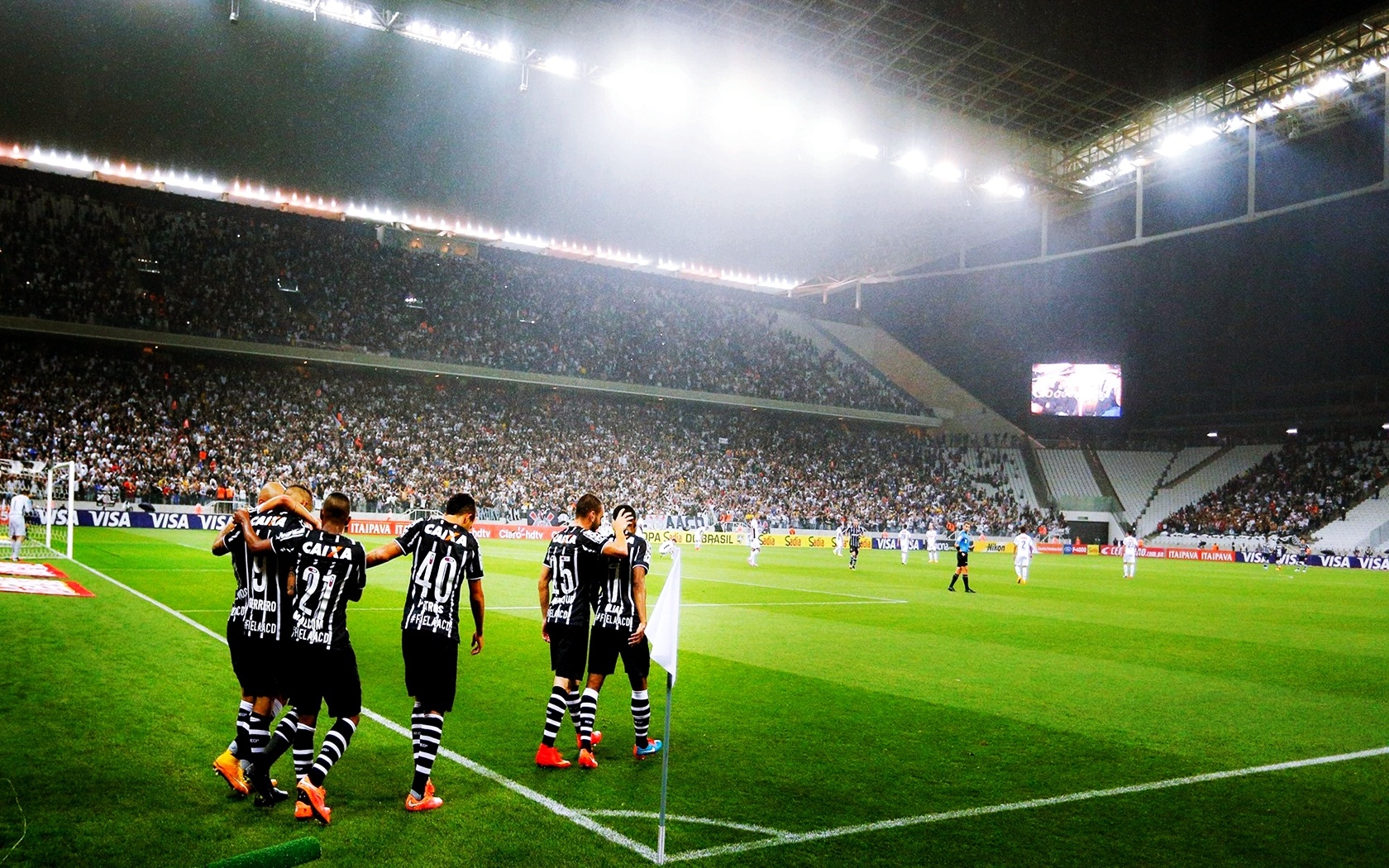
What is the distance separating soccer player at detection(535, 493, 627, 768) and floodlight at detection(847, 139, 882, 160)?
31.4 m

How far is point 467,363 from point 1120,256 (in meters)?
34.7

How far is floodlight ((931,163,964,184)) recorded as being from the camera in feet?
128

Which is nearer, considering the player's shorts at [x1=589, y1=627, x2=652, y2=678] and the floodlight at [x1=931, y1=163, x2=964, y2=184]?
the player's shorts at [x1=589, y1=627, x2=652, y2=678]

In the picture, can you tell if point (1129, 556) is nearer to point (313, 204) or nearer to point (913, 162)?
point (913, 162)

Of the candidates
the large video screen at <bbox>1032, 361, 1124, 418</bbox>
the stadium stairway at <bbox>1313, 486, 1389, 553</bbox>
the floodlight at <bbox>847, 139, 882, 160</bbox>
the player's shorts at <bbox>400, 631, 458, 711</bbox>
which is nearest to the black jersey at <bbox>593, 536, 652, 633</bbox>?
the player's shorts at <bbox>400, 631, 458, 711</bbox>

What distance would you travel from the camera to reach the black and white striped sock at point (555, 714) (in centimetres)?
745

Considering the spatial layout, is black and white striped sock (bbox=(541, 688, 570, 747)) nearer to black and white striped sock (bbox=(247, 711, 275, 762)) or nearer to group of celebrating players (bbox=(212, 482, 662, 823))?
group of celebrating players (bbox=(212, 482, 662, 823))

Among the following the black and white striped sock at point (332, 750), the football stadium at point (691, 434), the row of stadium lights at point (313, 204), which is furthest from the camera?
the row of stadium lights at point (313, 204)

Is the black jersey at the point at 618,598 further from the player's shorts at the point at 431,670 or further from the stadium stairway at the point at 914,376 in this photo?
the stadium stairway at the point at 914,376

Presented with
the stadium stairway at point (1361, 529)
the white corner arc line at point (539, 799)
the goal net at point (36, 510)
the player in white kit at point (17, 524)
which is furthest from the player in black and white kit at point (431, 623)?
the stadium stairway at point (1361, 529)

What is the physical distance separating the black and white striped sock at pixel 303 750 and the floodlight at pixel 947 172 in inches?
1456

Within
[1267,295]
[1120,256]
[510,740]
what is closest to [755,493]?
[1120,256]

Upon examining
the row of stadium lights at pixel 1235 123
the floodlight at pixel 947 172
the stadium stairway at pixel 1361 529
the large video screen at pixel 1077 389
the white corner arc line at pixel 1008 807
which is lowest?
the white corner arc line at pixel 1008 807

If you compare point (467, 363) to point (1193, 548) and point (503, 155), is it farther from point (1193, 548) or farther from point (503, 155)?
point (1193, 548)
